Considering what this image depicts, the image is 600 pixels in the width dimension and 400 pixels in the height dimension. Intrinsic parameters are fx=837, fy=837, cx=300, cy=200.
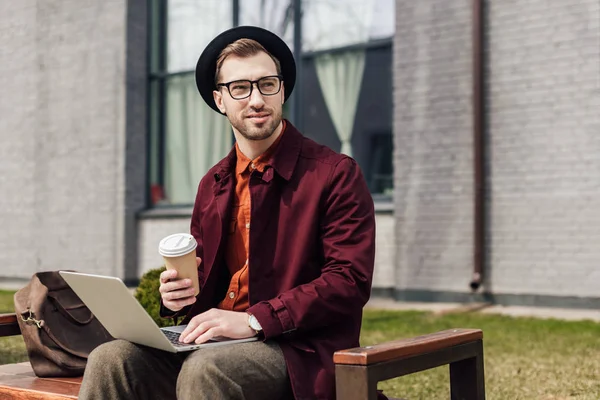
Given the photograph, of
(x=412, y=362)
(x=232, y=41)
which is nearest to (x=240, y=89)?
(x=232, y=41)

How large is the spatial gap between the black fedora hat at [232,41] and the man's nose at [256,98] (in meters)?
0.14

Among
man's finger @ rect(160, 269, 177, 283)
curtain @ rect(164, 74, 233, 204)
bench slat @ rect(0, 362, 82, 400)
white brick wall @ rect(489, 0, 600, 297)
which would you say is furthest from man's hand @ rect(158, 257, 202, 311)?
curtain @ rect(164, 74, 233, 204)

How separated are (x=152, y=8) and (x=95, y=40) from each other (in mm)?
919

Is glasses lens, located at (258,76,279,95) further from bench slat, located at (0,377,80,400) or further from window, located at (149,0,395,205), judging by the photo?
window, located at (149,0,395,205)

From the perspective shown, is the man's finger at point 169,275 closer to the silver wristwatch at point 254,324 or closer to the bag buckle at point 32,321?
the silver wristwatch at point 254,324

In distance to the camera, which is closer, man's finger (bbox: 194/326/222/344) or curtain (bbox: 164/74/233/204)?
man's finger (bbox: 194/326/222/344)

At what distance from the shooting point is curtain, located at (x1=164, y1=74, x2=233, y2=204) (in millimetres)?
11539

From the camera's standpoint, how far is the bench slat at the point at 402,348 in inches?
84.9

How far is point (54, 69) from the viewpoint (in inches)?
479

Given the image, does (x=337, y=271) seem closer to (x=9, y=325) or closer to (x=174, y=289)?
(x=174, y=289)

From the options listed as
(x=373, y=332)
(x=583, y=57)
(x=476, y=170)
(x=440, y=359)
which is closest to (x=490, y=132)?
(x=476, y=170)

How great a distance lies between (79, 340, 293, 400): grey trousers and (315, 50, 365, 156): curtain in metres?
7.45

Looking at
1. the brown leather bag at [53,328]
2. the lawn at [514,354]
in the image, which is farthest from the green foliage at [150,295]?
the lawn at [514,354]

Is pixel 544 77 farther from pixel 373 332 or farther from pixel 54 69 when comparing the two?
pixel 54 69
